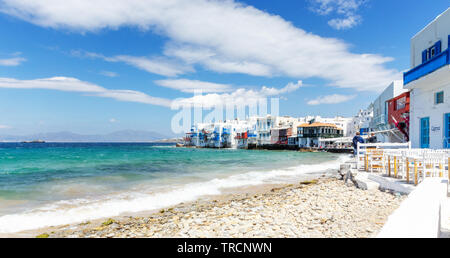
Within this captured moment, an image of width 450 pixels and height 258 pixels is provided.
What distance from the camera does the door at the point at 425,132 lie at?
12.3m

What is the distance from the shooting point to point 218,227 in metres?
5.72

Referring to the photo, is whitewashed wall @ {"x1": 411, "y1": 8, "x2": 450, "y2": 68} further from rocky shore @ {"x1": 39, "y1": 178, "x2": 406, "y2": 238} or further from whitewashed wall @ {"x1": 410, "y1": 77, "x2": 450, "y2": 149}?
rocky shore @ {"x1": 39, "y1": 178, "x2": 406, "y2": 238}

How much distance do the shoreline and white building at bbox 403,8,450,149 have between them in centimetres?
578

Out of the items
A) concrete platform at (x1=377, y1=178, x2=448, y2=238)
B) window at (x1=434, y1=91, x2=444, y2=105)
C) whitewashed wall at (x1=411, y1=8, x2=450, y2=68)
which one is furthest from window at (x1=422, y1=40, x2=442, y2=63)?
concrete platform at (x1=377, y1=178, x2=448, y2=238)

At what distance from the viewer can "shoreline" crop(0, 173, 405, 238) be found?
521 centimetres

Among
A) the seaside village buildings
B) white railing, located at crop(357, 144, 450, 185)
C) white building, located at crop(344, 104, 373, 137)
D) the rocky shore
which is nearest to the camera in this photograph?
the rocky shore

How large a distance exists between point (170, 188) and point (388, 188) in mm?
9042

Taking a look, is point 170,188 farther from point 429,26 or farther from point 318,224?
point 429,26

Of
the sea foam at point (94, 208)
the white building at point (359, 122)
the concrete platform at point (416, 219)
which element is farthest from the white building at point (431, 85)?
the white building at point (359, 122)

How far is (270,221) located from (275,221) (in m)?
A: 0.11

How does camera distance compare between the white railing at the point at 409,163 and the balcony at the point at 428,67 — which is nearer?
the white railing at the point at 409,163

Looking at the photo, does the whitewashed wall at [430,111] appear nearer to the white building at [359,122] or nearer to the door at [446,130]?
the door at [446,130]

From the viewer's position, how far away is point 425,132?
12.6 meters
